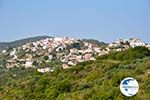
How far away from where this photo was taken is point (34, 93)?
3559 centimetres

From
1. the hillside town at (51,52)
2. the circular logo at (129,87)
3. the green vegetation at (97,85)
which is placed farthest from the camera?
the hillside town at (51,52)

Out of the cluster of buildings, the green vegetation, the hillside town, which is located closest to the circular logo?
the green vegetation

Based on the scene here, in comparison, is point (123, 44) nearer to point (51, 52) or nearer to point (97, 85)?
point (51, 52)

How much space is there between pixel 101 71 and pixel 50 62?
101 m

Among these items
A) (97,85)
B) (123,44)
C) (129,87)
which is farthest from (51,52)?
(129,87)

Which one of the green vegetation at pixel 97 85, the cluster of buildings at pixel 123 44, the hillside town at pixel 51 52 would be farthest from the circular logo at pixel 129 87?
the hillside town at pixel 51 52

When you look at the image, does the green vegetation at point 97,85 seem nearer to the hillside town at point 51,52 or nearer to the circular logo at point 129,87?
the circular logo at point 129,87

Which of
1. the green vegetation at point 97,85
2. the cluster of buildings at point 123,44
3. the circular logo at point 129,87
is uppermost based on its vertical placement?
the cluster of buildings at point 123,44

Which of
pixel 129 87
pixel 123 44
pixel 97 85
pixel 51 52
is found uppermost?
pixel 51 52

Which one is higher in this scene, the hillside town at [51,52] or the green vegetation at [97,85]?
the hillside town at [51,52]

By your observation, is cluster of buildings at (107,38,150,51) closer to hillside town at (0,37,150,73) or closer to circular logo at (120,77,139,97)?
hillside town at (0,37,150,73)

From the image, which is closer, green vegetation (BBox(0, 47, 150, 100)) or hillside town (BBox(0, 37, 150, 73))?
green vegetation (BBox(0, 47, 150, 100))

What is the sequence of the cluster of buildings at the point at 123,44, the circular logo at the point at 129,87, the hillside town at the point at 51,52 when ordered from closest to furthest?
the circular logo at the point at 129,87 → the cluster of buildings at the point at 123,44 → the hillside town at the point at 51,52

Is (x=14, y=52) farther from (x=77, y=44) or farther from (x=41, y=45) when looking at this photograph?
(x=77, y=44)
